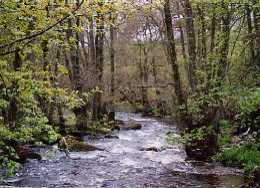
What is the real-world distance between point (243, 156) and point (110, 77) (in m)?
21.1

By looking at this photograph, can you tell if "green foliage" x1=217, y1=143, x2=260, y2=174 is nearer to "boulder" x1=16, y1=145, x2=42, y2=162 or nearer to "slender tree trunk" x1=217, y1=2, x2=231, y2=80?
"slender tree trunk" x1=217, y1=2, x2=231, y2=80

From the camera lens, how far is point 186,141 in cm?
1558

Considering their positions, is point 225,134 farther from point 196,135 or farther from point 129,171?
point 129,171

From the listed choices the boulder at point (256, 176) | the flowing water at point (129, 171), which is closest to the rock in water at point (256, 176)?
the boulder at point (256, 176)

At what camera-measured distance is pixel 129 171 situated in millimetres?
15031

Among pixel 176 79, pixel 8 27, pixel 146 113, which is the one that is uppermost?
pixel 8 27

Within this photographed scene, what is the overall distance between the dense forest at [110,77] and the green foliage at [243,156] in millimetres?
35

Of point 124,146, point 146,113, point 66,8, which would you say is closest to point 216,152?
point 124,146

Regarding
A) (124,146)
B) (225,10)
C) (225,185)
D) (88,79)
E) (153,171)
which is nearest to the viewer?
(225,185)

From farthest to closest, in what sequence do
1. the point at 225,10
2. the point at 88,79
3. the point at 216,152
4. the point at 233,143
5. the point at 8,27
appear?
1. the point at 88,79
2. the point at 233,143
3. the point at 216,152
4. the point at 225,10
5. the point at 8,27

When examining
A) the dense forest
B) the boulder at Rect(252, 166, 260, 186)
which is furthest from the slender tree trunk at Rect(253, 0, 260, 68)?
the boulder at Rect(252, 166, 260, 186)

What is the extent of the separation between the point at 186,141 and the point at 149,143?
262 inches

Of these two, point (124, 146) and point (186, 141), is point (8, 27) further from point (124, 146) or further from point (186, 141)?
point (124, 146)

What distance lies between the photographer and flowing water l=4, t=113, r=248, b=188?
13117 millimetres
